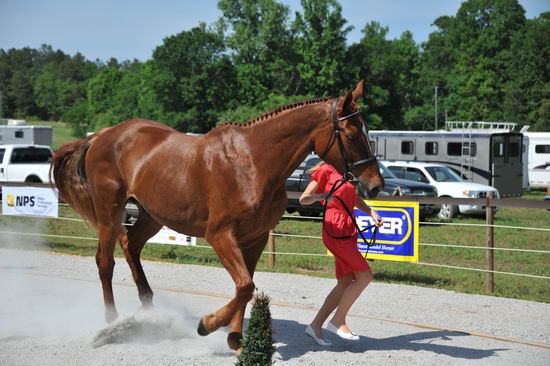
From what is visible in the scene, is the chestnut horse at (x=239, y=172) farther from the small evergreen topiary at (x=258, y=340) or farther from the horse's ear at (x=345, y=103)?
the small evergreen topiary at (x=258, y=340)

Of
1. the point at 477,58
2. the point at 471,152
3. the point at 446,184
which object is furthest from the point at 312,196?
the point at 477,58

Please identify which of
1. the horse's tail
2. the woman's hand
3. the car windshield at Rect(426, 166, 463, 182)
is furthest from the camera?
the car windshield at Rect(426, 166, 463, 182)

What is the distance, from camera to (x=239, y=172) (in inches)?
211

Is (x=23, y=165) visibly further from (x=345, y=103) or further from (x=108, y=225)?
(x=345, y=103)

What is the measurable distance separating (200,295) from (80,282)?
2104 mm

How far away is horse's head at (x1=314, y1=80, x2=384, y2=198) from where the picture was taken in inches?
201

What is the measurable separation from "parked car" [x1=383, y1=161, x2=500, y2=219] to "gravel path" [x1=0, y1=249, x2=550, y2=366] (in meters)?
11.2

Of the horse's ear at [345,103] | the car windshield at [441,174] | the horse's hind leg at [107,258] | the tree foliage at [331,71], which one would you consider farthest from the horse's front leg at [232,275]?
the tree foliage at [331,71]

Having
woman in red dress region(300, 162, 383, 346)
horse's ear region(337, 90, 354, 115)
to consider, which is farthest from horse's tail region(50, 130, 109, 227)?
horse's ear region(337, 90, 354, 115)

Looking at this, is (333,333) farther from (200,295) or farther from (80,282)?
(80,282)

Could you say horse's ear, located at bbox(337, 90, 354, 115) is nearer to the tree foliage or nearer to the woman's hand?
the woman's hand

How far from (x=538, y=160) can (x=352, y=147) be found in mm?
32664

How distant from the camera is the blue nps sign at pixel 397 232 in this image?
9594 millimetres

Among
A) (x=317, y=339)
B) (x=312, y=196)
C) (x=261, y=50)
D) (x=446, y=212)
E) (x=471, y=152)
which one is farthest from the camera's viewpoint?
(x=261, y=50)
